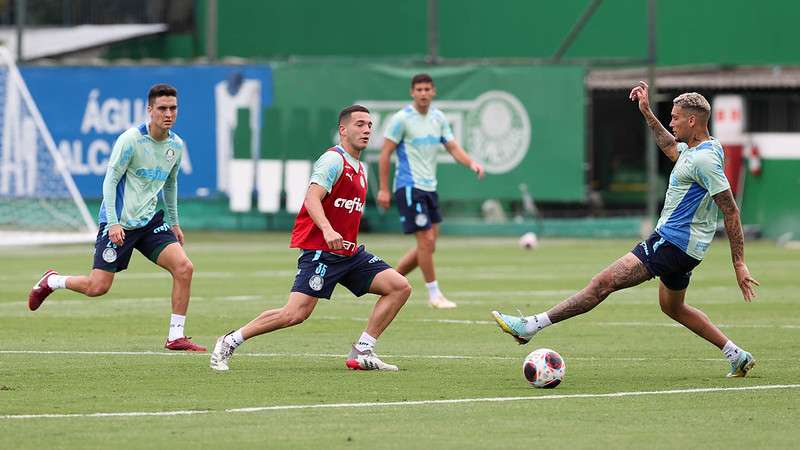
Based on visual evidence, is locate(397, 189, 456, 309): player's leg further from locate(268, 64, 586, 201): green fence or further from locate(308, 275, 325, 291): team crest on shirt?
locate(268, 64, 586, 201): green fence

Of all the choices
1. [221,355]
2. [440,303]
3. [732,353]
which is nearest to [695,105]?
[732,353]

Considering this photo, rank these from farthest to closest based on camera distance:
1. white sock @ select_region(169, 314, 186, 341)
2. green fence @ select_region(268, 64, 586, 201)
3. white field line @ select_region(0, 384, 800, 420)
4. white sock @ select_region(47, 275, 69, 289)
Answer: green fence @ select_region(268, 64, 586, 201) < white sock @ select_region(47, 275, 69, 289) < white sock @ select_region(169, 314, 186, 341) < white field line @ select_region(0, 384, 800, 420)

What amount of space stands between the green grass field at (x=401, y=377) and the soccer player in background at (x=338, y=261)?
291mm

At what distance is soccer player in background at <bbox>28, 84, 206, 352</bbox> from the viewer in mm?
13594

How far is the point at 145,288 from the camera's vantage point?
20.5 m

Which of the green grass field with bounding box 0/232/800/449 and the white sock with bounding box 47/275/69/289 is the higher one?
the white sock with bounding box 47/275/69/289

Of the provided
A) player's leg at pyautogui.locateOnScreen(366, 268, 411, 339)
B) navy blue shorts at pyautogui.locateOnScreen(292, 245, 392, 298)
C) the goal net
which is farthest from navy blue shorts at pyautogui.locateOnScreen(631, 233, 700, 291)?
the goal net

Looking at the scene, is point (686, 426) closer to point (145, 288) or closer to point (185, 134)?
point (145, 288)

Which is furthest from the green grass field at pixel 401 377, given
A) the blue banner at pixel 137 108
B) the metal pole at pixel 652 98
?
the blue banner at pixel 137 108

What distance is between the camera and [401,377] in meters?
11.8

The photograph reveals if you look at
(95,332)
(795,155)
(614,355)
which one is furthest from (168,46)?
(614,355)

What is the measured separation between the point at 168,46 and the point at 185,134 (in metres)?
6.31

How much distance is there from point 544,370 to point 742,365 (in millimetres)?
1650

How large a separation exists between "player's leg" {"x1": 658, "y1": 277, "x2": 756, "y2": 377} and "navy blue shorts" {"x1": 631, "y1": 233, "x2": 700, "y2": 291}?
4.8 inches
